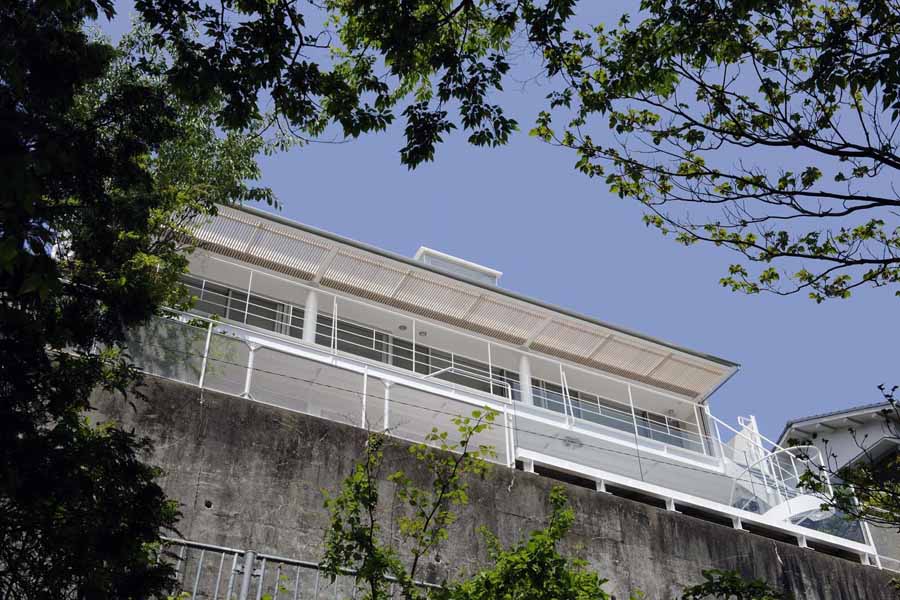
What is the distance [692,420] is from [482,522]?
29.5 feet

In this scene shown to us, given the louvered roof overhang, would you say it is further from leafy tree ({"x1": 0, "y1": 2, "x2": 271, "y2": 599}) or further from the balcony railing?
leafy tree ({"x1": 0, "y1": 2, "x2": 271, "y2": 599})

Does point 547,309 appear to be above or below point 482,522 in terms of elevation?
above

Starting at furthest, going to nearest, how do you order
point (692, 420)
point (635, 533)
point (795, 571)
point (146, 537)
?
point (692, 420) → point (795, 571) → point (635, 533) → point (146, 537)

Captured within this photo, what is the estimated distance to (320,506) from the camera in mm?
11078

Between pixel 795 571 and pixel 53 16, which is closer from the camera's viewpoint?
pixel 53 16

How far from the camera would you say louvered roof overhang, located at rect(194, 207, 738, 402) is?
54.5 ft

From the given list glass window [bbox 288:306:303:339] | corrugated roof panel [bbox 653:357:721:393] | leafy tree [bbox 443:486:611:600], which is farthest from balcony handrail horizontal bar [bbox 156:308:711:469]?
leafy tree [bbox 443:486:611:600]

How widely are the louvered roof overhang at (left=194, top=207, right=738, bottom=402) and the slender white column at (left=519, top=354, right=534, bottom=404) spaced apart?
12.8 inches

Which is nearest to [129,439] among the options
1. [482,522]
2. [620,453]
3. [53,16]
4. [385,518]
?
[53,16]

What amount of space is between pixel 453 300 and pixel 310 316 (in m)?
2.70

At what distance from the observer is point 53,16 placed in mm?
6992

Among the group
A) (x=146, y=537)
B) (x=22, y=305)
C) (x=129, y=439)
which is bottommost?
(x=146, y=537)

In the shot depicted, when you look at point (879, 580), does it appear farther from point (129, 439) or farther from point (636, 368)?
point (129, 439)

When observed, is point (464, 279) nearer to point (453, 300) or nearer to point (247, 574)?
point (453, 300)
